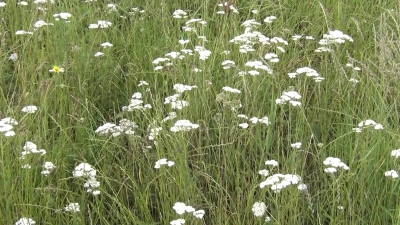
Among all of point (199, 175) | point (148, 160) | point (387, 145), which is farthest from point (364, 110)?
point (148, 160)

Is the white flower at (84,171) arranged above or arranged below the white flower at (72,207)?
above

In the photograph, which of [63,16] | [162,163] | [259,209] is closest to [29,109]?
[162,163]

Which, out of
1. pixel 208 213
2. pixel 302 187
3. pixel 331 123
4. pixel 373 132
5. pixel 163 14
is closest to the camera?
pixel 302 187

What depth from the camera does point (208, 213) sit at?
2.39 meters

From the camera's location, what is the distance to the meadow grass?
231cm

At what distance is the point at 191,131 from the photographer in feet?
8.53

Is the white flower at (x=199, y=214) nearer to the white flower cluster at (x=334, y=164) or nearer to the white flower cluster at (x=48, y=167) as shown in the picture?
the white flower cluster at (x=334, y=164)

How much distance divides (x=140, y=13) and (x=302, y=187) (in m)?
2.10

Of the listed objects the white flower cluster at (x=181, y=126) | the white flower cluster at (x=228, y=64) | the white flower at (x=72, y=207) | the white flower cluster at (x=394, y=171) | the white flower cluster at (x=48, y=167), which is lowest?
the white flower at (x=72, y=207)

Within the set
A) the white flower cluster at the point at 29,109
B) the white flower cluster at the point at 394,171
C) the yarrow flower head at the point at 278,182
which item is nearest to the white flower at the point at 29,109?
the white flower cluster at the point at 29,109

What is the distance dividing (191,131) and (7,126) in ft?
2.47

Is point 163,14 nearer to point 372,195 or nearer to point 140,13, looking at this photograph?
point 140,13

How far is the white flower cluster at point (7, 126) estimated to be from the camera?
90.0 inches

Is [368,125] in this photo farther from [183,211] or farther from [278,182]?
[183,211]
